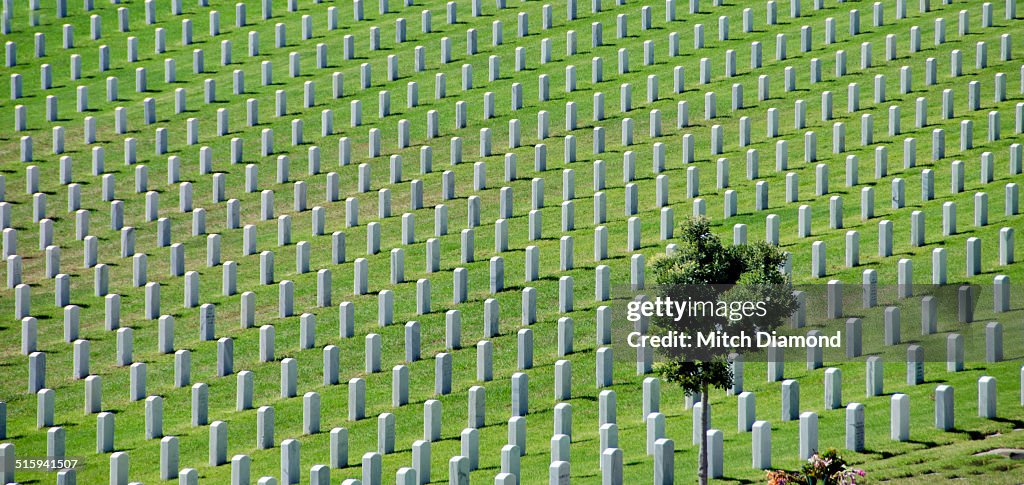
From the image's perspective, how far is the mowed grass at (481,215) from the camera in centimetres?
1873

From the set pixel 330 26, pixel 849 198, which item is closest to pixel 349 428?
pixel 849 198

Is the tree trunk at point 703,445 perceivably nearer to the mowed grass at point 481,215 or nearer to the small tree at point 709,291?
the small tree at point 709,291

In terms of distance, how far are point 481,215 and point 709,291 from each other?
1044 centimetres

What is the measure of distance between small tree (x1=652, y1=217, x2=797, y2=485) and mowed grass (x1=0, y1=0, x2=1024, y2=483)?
1.08m

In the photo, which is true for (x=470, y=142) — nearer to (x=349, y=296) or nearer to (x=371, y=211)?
(x=371, y=211)

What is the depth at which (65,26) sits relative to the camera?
36375 mm

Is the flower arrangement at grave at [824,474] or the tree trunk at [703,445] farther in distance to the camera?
the tree trunk at [703,445]

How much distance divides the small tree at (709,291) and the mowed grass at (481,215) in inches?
42.7

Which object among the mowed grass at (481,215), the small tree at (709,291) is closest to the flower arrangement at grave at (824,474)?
the mowed grass at (481,215)

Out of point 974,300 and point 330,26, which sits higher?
point 330,26

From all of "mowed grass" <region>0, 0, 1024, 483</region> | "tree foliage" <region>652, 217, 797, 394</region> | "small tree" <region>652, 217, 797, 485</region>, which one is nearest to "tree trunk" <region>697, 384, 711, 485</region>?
"small tree" <region>652, 217, 797, 485</region>

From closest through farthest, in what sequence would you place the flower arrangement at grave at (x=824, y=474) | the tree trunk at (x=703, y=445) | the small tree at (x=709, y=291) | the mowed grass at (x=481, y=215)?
1. the flower arrangement at grave at (x=824, y=474)
2. the tree trunk at (x=703, y=445)
3. the small tree at (x=709, y=291)
4. the mowed grass at (x=481, y=215)

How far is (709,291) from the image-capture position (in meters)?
16.8

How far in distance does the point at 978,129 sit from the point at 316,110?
1262 cm
